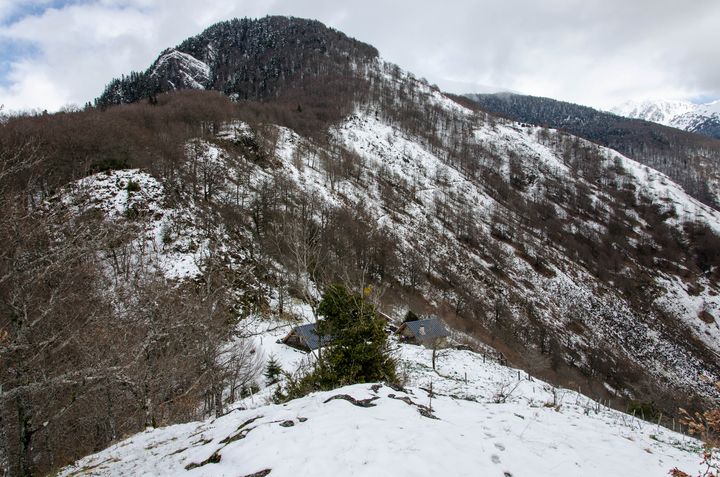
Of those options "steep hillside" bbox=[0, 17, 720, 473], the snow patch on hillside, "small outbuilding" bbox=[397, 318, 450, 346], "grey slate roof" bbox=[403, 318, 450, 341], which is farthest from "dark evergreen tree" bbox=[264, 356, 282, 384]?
"grey slate roof" bbox=[403, 318, 450, 341]

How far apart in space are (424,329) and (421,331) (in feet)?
1.38

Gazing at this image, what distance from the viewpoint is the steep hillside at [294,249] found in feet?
43.4

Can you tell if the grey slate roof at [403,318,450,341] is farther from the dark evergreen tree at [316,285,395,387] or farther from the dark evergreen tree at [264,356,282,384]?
the dark evergreen tree at [316,285,395,387]

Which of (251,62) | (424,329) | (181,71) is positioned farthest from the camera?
(251,62)

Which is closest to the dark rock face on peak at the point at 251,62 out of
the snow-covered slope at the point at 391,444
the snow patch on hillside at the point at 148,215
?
the snow patch on hillside at the point at 148,215

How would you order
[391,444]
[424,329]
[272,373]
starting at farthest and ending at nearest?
[424,329] → [272,373] → [391,444]

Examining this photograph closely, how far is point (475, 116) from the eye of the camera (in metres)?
165

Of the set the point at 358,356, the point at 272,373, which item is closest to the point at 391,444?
the point at 358,356

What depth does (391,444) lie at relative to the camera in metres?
4.96

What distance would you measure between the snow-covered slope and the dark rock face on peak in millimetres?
134869

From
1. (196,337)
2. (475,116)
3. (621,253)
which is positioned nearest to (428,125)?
(475,116)

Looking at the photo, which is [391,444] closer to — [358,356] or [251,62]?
[358,356]

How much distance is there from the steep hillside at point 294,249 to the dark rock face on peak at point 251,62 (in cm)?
226

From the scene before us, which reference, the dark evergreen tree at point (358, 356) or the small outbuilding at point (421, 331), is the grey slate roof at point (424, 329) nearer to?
→ the small outbuilding at point (421, 331)
